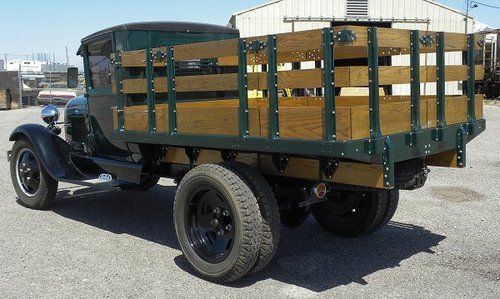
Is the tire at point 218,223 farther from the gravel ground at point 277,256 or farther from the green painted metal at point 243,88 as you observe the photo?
the green painted metal at point 243,88

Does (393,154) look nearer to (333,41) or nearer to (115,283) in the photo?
(333,41)

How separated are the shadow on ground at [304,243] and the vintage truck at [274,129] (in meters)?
0.23

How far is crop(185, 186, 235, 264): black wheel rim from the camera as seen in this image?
14.5 feet

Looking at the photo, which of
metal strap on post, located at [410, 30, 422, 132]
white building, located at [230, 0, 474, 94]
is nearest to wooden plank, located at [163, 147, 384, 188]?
metal strap on post, located at [410, 30, 422, 132]

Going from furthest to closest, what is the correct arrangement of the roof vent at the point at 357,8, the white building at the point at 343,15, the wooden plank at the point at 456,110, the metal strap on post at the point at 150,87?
the roof vent at the point at 357,8, the white building at the point at 343,15, the metal strap on post at the point at 150,87, the wooden plank at the point at 456,110

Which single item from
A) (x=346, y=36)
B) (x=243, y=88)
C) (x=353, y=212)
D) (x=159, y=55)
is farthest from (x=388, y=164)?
(x=159, y=55)

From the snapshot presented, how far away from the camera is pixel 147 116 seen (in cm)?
496

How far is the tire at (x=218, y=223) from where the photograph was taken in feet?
13.5

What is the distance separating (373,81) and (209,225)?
178 cm

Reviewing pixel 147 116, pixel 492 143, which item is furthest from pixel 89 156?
pixel 492 143

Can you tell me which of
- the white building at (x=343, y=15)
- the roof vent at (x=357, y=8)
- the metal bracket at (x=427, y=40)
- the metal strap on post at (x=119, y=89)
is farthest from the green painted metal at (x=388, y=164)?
the roof vent at (x=357, y=8)

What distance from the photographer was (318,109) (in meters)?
3.67

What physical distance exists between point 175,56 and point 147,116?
0.63 metres

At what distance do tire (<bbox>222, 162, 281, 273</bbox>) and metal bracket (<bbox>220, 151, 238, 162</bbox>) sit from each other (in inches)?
13.9
